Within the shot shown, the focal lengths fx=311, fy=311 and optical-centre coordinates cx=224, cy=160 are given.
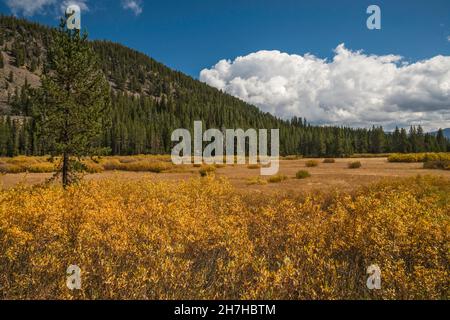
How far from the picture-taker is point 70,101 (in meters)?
16.4

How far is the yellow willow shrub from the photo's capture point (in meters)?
5.97

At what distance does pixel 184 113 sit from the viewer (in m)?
149

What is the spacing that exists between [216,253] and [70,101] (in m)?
12.6

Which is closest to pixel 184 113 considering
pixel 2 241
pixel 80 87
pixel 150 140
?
pixel 150 140

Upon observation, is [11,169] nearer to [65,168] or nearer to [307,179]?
[65,168]

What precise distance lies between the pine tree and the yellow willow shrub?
18.3ft

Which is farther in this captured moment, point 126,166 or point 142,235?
point 126,166

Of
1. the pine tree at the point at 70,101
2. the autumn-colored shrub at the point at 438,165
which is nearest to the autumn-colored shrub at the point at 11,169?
the pine tree at the point at 70,101

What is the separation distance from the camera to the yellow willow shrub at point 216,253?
5969 millimetres

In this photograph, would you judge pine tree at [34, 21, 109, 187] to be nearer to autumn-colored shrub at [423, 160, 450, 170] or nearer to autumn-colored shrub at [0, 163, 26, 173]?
autumn-colored shrub at [0, 163, 26, 173]

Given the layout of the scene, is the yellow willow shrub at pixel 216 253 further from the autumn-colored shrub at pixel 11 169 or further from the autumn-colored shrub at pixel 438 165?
the autumn-colored shrub at pixel 11 169

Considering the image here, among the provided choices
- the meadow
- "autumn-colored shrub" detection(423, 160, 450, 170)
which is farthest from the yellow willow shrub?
"autumn-colored shrub" detection(423, 160, 450, 170)
